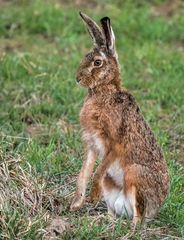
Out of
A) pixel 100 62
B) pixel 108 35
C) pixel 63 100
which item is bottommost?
pixel 63 100

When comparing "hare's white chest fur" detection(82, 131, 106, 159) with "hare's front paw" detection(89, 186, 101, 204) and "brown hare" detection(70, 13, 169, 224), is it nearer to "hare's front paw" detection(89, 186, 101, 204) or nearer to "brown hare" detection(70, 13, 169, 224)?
"brown hare" detection(70, 13, 169, 224)

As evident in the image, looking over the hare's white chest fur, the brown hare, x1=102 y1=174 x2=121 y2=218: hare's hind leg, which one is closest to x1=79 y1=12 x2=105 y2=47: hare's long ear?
the brown hare

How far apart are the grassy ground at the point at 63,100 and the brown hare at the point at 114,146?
0.16 meters

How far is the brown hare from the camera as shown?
604 centimetres

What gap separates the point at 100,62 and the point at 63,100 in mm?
2512

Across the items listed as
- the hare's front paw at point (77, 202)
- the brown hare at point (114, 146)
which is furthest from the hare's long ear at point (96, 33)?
the hare's front paw at point (77, 202)

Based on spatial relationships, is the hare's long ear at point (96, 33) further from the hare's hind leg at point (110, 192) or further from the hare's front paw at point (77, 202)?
the hare's front paw at point (77, 202)

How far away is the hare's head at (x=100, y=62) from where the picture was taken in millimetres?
6324

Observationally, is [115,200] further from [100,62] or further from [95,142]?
[100,62]

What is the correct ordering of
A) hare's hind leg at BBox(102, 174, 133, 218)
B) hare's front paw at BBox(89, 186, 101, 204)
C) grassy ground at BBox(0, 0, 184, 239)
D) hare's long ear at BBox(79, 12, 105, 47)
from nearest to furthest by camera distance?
grassy ground at BBox(0, 0, 184, 239) → hare's hind leg at BBox(102, 174, 133, 218) → hare's front paw at BBox(89, 186, 101, 204) → hare's long ear at BBox(79, 12, 105, 47)

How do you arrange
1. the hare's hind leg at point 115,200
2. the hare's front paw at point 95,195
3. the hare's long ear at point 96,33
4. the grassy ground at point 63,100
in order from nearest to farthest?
the grassy ground at point 63,100 → the hare's hind leg at point 115,200 → the hare's front paw at point 95,195 → the hare's long ear at point 96,33

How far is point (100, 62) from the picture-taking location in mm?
6352

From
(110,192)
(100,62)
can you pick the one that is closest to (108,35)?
(100,62)

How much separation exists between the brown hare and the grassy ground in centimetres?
16
